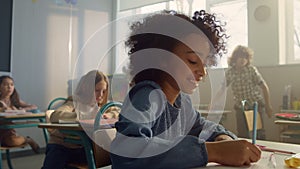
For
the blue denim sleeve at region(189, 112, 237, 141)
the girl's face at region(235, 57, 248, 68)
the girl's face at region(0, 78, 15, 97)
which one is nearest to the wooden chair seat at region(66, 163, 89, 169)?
the blue denim sleeve at region(189, 112, 237, 141)

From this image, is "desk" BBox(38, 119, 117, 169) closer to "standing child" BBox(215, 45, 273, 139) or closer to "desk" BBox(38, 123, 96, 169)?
"desk" BBox(38, 123, 96, 169)

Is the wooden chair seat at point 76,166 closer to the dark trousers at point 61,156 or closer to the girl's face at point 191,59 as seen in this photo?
the dark trousers at point 61,156

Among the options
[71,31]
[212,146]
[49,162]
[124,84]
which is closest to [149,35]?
[124,84]

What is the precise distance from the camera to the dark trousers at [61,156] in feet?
6.68

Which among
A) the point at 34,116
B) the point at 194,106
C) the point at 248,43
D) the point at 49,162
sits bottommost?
the point at 49,162

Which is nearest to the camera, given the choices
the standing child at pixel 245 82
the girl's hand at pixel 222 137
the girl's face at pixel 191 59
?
the girl's face at pixel 191 59

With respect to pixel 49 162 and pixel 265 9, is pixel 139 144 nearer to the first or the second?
pixel 49 162

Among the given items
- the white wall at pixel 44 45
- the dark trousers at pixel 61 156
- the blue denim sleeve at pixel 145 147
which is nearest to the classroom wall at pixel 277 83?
the dark trousers at pixel 61 156

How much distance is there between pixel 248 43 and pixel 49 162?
2.88 meters

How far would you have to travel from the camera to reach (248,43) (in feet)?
12.8

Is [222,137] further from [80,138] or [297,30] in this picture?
[297,30]

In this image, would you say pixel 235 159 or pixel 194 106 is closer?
pixel 235 159

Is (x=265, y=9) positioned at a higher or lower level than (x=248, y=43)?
higher

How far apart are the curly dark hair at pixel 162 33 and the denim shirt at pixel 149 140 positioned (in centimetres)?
6
